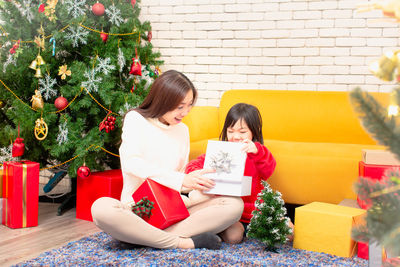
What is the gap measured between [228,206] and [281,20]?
198 centimetres

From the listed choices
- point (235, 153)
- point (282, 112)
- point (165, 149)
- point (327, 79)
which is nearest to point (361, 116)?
point (235, 153)

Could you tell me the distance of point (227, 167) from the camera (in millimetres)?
2098

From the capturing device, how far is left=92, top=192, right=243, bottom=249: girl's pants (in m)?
1.94

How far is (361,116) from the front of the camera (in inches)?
24.6

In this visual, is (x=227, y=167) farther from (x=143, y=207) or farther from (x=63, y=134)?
(x=63, y=134)

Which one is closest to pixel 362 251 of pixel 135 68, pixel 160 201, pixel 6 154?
pixel 160 201

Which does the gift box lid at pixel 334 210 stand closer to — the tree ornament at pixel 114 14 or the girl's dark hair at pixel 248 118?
the girl's dark hair at pixel 248 118

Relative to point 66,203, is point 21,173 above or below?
above

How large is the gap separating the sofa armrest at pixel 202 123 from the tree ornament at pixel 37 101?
97 centimetres

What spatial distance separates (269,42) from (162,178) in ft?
6.28

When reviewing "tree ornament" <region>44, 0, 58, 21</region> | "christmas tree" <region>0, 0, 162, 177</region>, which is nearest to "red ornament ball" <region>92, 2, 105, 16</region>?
"christmas tree" <region>0, 0, 162, 177</region>

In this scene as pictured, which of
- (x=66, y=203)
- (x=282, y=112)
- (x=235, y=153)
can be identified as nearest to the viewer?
(x=235, y=153)

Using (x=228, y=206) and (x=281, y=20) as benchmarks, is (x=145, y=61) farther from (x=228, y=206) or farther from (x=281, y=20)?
(x=228, y=206)

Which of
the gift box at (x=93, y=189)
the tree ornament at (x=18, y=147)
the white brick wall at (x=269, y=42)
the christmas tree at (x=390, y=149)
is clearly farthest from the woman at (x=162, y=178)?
the white brick wall at (x=269, y=42)
